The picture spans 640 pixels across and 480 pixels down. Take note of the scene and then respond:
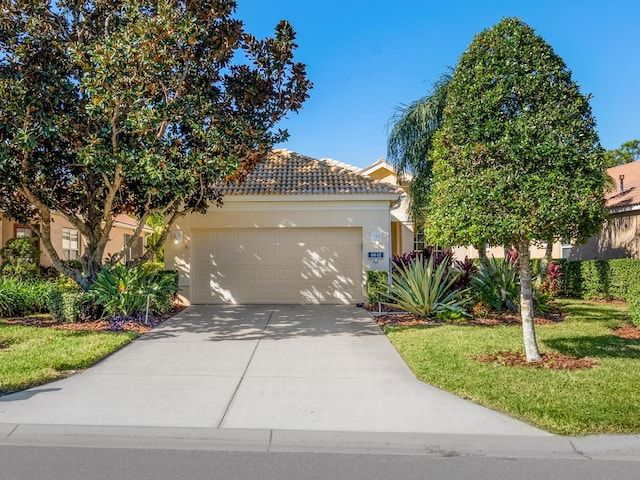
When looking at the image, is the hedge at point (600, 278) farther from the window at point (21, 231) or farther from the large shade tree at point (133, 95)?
the window at point (21, 231)

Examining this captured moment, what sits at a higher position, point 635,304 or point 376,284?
point 376,284

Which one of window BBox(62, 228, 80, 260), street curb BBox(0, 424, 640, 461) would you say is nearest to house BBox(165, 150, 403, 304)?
window BBox(62, 228, 80, 260)

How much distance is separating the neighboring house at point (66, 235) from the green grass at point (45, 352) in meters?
4.05

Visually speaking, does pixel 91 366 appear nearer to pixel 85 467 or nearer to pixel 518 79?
pixel 85 467

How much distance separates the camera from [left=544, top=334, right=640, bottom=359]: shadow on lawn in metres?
7.61

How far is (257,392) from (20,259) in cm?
1182

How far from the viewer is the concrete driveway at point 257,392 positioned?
5.02 metres

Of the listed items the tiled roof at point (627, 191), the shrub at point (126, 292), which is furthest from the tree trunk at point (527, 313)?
the tiled roof at point (627, 191)

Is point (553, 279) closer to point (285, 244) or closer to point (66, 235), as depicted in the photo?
point (285, 244)

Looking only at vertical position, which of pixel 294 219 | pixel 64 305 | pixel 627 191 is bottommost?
pixel 64 305

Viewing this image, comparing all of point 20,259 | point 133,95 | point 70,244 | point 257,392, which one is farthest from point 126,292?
point 70,244

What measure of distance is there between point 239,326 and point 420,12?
26.8 feet

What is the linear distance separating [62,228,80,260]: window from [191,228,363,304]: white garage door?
26.9 feet

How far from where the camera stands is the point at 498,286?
12.5m
